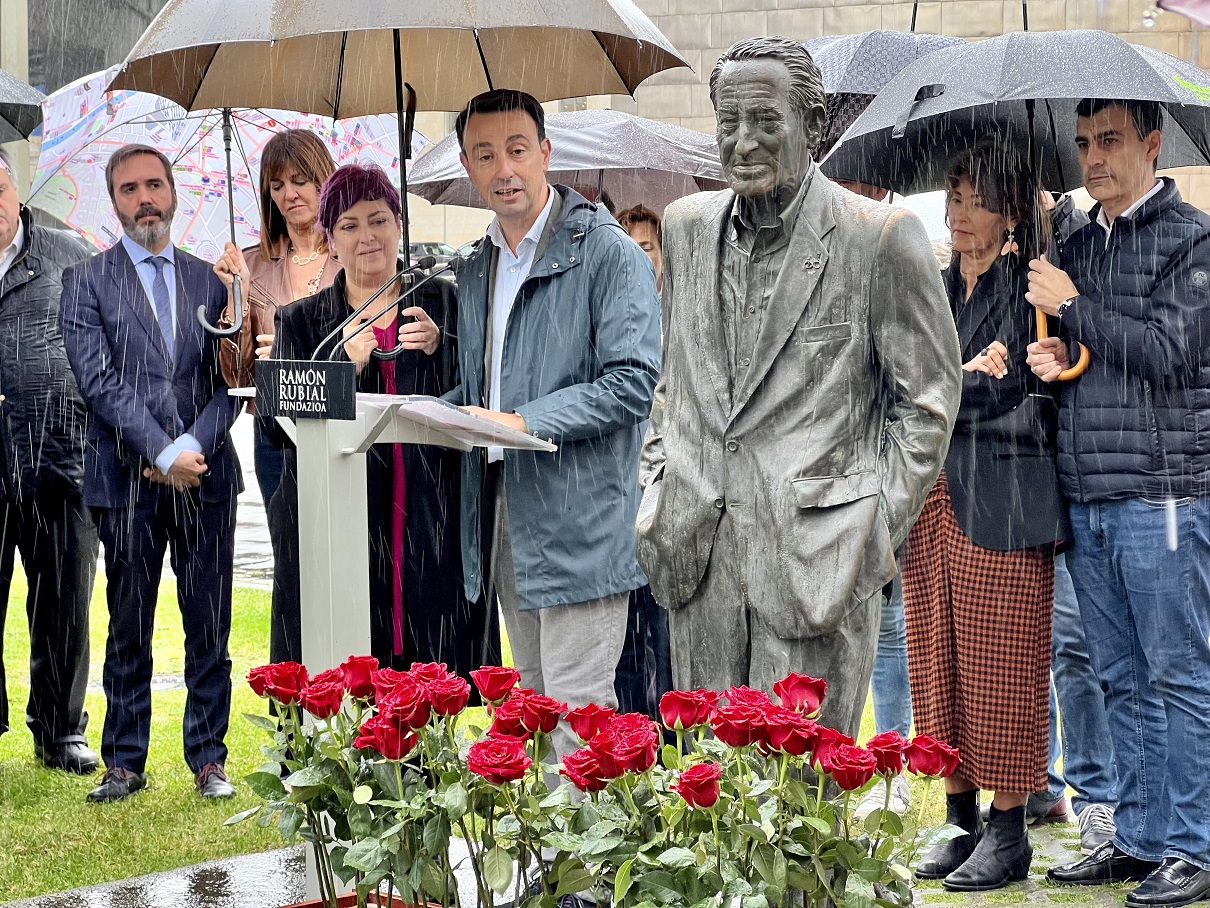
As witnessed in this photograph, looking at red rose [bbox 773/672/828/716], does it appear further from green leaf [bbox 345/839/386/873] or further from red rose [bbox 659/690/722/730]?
green leaf [bbox 345/839/386/873]

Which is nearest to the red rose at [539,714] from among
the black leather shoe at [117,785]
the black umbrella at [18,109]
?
the black leather shoe at [117,785]

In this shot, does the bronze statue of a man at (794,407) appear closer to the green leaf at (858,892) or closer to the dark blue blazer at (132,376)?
the green leaf at (858,892)

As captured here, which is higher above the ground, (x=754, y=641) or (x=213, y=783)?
(x=754, y=641)

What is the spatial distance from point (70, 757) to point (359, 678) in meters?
3.85

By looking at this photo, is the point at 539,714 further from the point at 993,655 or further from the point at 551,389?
the point at 993,655

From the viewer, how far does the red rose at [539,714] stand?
2715 millimetres

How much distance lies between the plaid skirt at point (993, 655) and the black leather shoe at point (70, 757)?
350cm

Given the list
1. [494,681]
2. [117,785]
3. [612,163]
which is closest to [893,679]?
[117,785]

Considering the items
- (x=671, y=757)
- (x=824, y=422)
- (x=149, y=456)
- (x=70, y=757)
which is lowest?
(x=70, y=757)

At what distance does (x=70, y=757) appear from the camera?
6340mm

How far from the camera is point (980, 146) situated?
4.84 m

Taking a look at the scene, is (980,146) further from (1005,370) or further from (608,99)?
(608,99)

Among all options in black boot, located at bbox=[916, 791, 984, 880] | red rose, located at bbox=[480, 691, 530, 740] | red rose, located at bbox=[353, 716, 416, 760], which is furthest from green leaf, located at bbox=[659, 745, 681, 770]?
black boot, located at bbox=[916, 791, 984, 880]

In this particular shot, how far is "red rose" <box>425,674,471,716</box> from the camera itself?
2.79 metres
